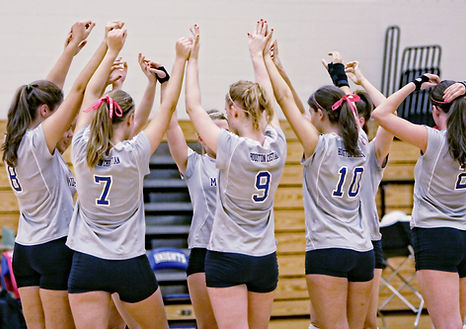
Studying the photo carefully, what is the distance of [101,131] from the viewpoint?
3.12m

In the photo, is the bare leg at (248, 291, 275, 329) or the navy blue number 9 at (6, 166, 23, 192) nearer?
the bare leg at (248, 291, 275, 329)

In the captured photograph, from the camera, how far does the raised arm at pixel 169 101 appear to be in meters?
3.30

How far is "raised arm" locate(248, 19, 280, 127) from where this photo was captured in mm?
3457

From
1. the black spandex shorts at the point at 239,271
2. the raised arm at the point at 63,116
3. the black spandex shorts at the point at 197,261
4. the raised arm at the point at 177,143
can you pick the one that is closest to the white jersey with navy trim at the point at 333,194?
the black spandex shorts at the point at 239,271

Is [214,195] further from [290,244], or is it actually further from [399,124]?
[290,244]

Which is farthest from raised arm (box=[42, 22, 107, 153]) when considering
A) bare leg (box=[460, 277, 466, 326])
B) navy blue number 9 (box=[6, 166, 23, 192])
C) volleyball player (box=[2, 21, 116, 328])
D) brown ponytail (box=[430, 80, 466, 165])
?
bare leg (box=[460, 277, 466, 326])

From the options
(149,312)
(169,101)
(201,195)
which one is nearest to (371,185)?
(201,195)

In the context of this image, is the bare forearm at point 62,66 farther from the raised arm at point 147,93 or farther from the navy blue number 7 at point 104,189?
the navy blue number 7 at point 104,189

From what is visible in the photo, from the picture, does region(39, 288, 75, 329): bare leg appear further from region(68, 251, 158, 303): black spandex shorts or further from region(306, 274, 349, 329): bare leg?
region(306, 274, 349, 329): bare leg

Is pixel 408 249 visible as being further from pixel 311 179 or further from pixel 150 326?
pixel 150 326

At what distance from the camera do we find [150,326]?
330cm

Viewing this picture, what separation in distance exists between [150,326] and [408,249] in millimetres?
4264

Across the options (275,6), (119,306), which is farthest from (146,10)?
(119,306)

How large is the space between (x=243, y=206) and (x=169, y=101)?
69 centimetres
